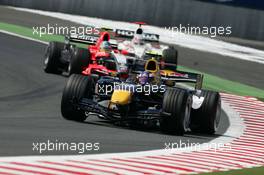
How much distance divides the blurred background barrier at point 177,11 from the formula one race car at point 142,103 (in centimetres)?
2131

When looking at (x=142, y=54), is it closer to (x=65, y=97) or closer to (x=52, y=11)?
(x=65, y=97)

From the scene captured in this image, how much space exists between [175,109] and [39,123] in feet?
8.42

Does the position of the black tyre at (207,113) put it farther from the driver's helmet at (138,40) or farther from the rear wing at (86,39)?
the rear wing at (86,39)

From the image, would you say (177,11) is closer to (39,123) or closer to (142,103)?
(142,103)

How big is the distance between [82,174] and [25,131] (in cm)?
355

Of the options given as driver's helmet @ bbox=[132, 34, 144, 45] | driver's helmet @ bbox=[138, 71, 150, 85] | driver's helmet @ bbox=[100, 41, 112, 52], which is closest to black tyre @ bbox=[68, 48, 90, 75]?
driver's helmet @ bbox=[100, 41, 112, 52]

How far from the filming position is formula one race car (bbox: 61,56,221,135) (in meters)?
15.8

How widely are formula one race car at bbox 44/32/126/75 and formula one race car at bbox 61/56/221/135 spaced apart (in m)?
4.35

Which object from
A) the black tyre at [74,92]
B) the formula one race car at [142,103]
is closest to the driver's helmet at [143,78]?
the formula one race car at [142,103]

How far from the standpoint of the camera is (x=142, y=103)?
54.5 feet

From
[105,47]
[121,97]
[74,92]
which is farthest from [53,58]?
[121,97]

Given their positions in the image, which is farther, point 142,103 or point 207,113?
point 207,113

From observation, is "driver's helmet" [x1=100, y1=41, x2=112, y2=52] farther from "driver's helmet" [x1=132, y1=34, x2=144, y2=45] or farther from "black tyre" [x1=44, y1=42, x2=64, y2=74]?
"black tyre" [x1=44, y1=42, x2=64, y2=74]

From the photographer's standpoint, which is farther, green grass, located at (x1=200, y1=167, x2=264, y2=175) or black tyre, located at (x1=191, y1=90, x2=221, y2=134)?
black tyre, located at (x1=191, y1=90, x2=221, y2=134)
